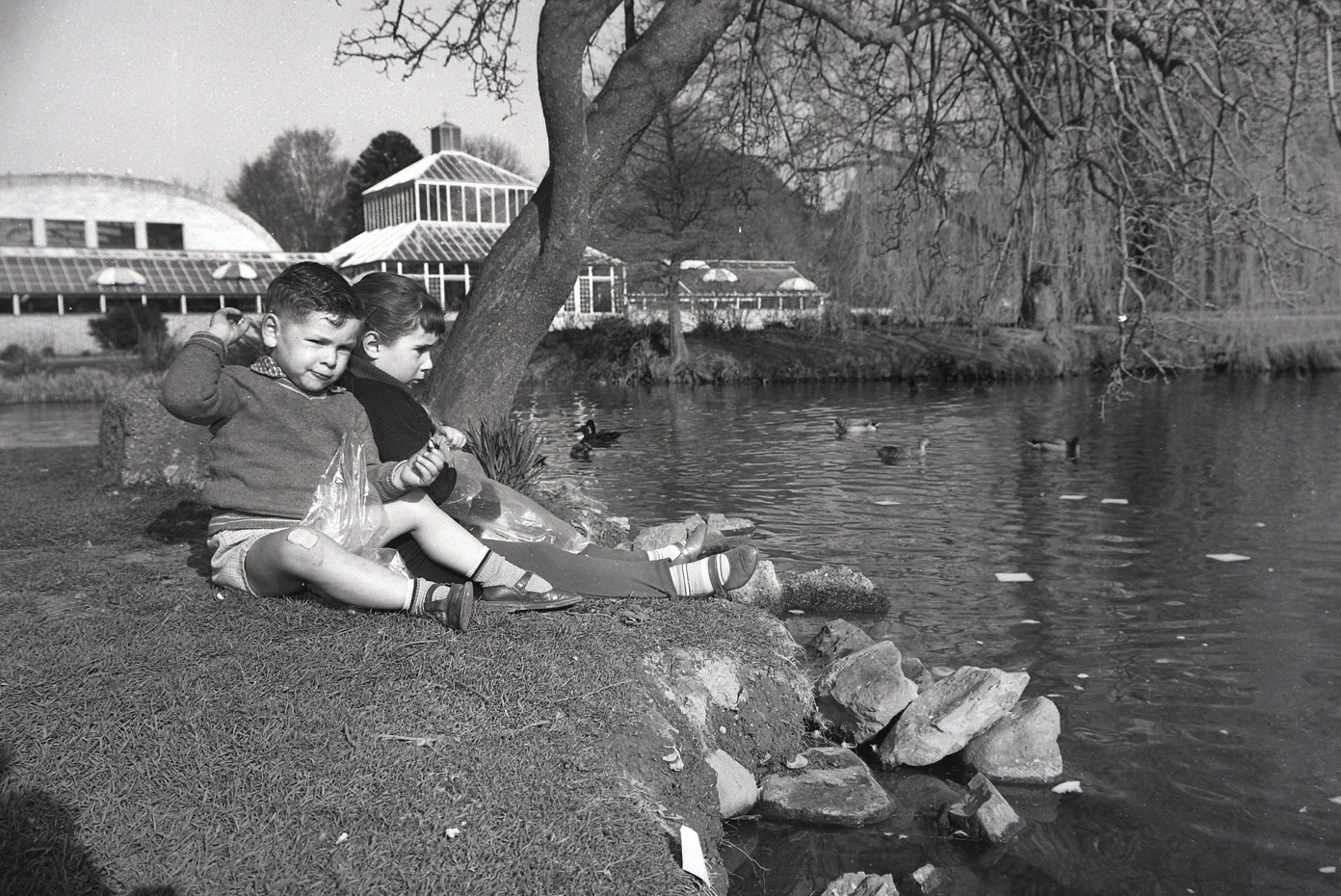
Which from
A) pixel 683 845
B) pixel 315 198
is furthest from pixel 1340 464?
pixel 315 198

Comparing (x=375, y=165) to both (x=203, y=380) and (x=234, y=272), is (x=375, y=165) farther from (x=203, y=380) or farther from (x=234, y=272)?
(x=203, y=380)

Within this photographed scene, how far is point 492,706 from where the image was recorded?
3641mm

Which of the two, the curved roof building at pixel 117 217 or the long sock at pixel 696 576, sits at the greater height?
the curved roof building at pixel 117 217

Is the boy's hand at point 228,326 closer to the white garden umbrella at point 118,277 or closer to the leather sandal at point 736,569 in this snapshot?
the leather sandal at point 736,569

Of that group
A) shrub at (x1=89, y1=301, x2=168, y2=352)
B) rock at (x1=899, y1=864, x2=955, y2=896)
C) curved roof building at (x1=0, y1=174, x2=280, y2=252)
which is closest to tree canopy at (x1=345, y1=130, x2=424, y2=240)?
curved roof building at (x1=0, y1=174, x2=280, y2=252)

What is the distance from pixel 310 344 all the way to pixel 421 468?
0.70m

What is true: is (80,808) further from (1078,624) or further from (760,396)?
(760,396)

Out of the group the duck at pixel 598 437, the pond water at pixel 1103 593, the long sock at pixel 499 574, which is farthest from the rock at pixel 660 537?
the duck at pixel 598 437

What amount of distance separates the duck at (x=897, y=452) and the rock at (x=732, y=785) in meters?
10.3

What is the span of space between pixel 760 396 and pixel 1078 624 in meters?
18.3

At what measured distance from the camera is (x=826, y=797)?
14.5ft

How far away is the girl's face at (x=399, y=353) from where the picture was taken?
15.5 feet

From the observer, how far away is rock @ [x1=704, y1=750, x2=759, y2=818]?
13.8ft

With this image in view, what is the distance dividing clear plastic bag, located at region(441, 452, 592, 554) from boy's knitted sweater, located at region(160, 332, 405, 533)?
71cm
